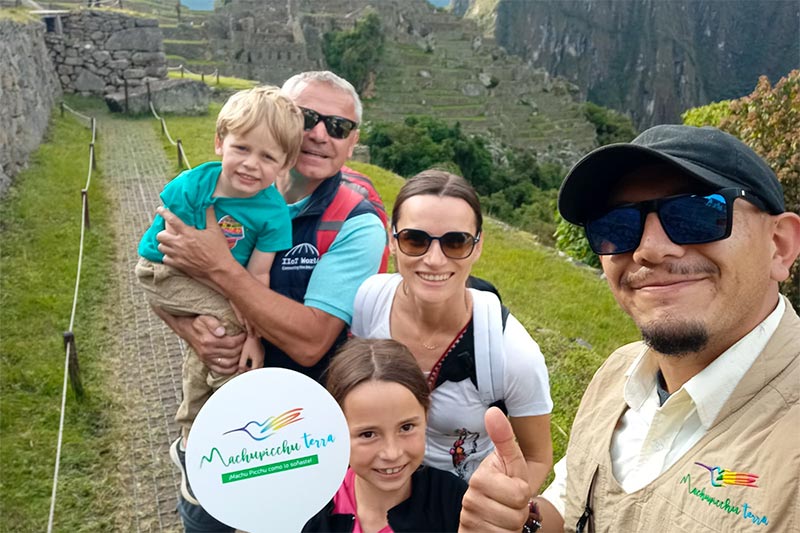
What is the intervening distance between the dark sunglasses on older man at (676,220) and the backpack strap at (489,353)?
50cm

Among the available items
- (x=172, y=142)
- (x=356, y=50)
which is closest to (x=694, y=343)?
(x=172, y=142)

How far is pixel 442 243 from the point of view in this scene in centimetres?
198

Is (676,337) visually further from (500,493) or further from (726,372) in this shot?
(500,493)

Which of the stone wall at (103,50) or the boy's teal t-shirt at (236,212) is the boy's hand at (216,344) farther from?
the stone wall at (103,50)

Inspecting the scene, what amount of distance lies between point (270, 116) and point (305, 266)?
0.56m

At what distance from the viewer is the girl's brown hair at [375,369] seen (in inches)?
71.3

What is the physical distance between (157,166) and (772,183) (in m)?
11.0

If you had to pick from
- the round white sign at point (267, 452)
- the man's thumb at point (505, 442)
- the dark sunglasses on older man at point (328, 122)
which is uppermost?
the dark sunglasses on older man at point (328, 122)

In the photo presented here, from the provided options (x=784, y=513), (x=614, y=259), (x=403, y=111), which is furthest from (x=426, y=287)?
(x=403, y=111)

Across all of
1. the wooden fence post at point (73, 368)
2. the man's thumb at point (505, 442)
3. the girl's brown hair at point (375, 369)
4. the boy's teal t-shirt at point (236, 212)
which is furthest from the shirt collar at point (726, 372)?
the wooden fence post at point (73, 368)

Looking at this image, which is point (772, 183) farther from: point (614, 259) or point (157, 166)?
point (157, 166)

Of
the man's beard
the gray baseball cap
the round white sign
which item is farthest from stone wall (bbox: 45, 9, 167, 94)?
the man's beard

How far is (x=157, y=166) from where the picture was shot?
11039 mm

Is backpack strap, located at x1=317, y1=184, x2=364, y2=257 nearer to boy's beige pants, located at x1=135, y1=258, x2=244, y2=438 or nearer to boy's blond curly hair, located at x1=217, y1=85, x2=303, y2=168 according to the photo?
boy's blond curly hair, located at x1=217, y1=85, x2=303, y2=168
